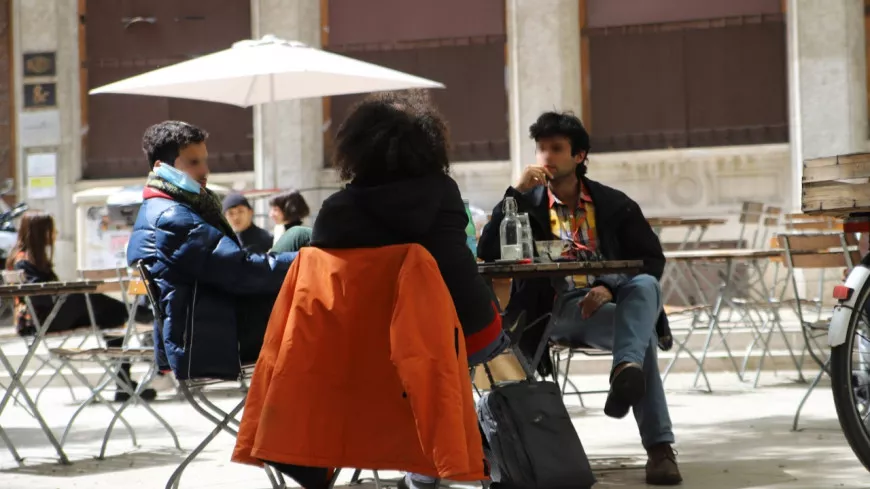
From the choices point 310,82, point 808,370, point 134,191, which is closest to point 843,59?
point 808,370

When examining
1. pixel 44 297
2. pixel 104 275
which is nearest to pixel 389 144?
pixel 44 297

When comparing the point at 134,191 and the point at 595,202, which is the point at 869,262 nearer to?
the point at 595,202

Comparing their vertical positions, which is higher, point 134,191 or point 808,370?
point 134,191

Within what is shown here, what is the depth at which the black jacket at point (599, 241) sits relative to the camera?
4672 mm

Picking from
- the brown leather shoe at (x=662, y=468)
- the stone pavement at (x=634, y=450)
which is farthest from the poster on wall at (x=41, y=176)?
the brown leather shoe at (x=662, y=468)

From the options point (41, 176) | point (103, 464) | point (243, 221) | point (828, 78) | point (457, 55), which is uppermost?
point (457, 55)

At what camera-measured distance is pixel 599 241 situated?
4.83 m

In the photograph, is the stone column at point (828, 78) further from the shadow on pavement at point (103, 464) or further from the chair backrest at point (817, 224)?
the shadow on pavement at point (103, 464)

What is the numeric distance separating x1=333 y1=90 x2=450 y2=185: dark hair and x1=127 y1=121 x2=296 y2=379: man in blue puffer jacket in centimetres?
68

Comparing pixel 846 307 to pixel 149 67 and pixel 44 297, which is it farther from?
pixel 149 67

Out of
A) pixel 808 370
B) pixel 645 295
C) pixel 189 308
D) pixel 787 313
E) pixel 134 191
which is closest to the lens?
pixel 189 308

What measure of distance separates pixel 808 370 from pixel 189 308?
18.7ft

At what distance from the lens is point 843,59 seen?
12.3 meters

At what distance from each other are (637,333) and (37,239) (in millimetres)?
4905
